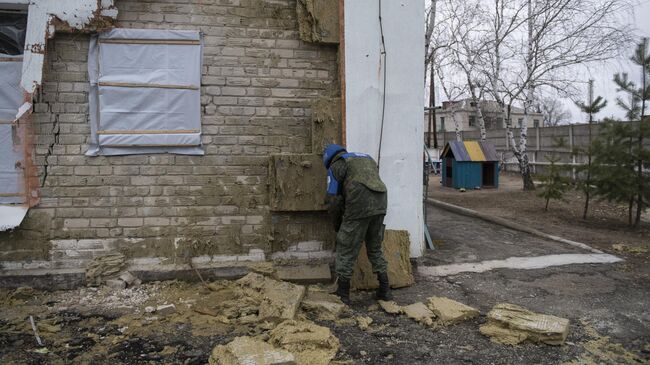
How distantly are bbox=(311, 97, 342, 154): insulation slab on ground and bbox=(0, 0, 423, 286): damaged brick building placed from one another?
0.01 m

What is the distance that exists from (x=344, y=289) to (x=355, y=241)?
52 cm

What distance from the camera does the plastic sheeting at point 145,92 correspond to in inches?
197

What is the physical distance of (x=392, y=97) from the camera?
555cm

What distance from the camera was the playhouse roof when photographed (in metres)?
14.8

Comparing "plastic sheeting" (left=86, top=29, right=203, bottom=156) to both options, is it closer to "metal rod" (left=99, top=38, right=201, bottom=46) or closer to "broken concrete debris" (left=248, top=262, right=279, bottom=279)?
"metal rod" (left=99, top=38, right=201, bottom=46)

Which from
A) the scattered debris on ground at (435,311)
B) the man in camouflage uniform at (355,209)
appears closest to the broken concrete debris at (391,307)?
the scattered debris on ground at (435,311)

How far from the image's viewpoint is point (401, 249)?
5.28 metres


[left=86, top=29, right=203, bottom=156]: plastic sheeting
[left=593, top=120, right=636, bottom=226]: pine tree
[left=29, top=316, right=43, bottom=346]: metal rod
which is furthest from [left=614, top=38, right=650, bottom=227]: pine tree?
[left=29, top=316, right=43, bottom=346]: metal rod

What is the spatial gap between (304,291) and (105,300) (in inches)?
81.9

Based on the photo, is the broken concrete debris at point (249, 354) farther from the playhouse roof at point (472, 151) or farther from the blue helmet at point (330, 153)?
the playhouse roof at point (472, 151)

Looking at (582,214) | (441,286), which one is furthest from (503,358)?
(582,214)

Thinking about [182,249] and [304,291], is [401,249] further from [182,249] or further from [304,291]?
[182,249]

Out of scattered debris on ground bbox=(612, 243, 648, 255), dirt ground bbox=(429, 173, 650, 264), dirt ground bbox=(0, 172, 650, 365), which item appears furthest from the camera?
dirt ground bbox=(429, 173, 650, 264)

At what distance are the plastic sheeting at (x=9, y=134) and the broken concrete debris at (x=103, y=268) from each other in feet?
3.53
